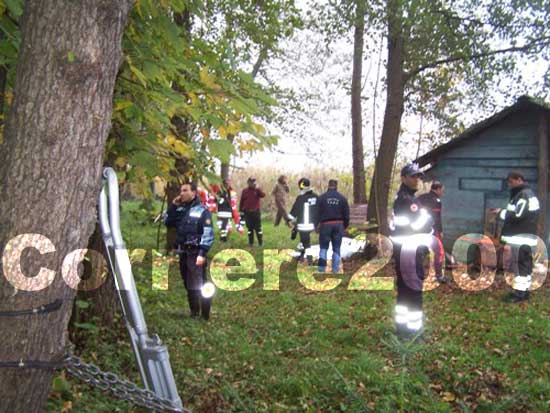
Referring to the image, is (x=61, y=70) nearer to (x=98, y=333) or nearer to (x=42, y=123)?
(x=42, y=123)

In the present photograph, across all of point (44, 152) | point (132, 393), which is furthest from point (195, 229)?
point (132, 393)

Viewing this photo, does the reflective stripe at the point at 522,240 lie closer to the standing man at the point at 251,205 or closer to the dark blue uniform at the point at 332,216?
the dark blue uniform at the point at 332,216

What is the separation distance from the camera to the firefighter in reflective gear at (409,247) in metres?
6.20

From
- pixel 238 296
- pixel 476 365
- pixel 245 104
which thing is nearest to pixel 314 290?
pixel 238 296

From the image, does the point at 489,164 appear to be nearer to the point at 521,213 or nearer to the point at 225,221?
the point at 521,213

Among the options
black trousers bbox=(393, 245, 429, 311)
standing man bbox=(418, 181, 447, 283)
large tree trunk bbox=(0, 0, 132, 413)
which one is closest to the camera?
large tree trunk bbox=(0, 0, 132, 413)

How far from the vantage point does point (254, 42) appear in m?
11.3

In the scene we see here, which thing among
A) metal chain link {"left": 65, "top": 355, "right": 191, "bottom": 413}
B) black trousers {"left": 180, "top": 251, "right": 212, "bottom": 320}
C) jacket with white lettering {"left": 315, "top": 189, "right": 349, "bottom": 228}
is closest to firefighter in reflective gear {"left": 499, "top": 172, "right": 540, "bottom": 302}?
jacket with white lettering {"left": 315, "top": 189, "right": 349, "bottom": 228}

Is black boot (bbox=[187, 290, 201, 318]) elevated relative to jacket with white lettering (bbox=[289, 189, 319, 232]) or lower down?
lower down

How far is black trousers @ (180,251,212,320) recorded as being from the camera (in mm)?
7266

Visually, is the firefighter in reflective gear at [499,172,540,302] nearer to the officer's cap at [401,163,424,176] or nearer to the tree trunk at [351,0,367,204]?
the officer's cap at [401,163,424,176]

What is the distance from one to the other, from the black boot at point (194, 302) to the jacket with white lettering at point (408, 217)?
294cm

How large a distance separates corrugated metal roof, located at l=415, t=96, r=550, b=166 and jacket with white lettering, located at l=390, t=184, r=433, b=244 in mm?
5994

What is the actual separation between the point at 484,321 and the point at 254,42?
7.30 metres
